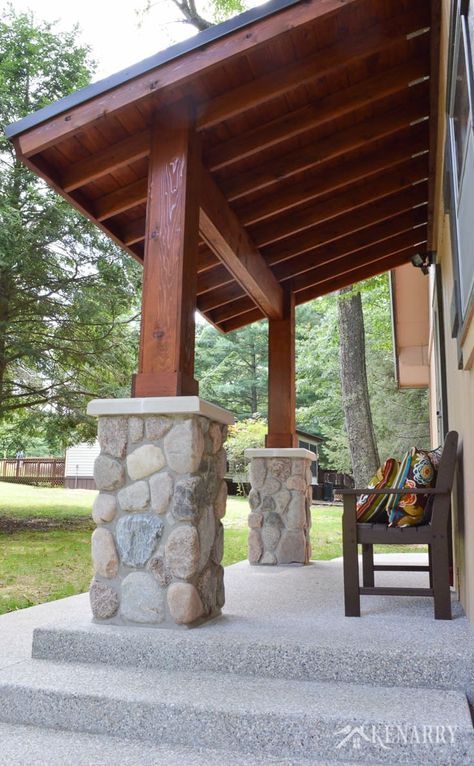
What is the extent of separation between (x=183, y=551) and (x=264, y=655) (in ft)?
2.02

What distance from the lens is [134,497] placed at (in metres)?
3.27

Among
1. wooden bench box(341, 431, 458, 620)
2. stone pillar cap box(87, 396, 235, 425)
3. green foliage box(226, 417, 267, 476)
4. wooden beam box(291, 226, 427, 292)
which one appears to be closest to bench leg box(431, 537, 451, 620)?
wooden bench box(341, 431, 458, 620)

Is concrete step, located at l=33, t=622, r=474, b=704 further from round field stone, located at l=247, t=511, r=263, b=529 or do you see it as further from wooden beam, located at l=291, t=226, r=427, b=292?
wooden beam, located at l=291, t=226, r=427, b=292

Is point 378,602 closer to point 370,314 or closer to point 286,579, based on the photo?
point 286,579

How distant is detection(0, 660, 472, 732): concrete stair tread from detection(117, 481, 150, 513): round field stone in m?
0.74

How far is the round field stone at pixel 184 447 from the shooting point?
320 centimetres

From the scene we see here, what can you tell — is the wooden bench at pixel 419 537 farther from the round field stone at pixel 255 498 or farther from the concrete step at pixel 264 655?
the round field stone at pixel 255 498

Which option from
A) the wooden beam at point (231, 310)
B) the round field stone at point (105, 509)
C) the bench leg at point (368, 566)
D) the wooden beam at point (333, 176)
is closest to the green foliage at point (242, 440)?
the wooden beam at point (231, 310)

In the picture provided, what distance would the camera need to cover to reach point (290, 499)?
590 cm

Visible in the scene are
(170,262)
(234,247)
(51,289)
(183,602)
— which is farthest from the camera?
(51,289)

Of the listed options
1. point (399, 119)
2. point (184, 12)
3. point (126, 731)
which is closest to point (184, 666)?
point (126, 731)

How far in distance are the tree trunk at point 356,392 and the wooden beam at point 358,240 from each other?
4564mm

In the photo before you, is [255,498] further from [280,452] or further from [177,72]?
[177,72]

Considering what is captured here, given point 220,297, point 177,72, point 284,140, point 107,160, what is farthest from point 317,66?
point 220,297
